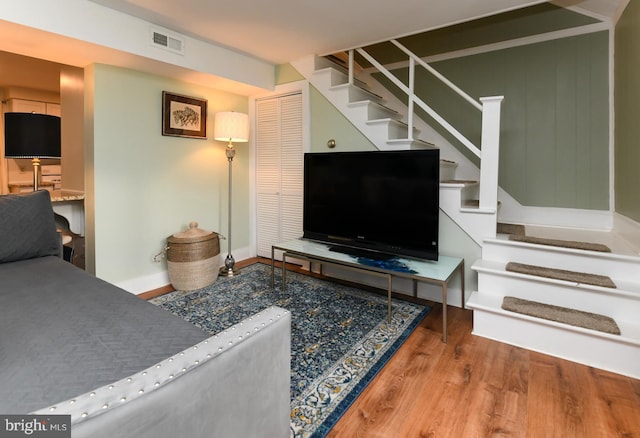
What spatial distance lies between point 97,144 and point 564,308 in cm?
371

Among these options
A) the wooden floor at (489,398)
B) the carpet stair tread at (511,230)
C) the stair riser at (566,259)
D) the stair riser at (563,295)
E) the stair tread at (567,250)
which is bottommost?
the wooden floor at (489,398)

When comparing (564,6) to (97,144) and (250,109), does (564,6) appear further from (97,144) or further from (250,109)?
(97,144)

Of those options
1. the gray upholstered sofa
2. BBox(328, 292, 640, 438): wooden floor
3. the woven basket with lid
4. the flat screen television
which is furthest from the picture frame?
BBox(328, 292, 640, 438): wooden floor

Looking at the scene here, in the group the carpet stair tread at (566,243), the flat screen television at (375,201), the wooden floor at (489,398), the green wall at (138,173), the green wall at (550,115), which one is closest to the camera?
the wooden floor at (489,398)

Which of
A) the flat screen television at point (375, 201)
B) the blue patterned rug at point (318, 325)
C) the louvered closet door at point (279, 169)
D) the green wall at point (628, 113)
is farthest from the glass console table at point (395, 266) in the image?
the green wall at point (628, 113)

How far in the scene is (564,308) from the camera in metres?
2.12

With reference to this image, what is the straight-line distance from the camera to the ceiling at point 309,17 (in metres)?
2.39

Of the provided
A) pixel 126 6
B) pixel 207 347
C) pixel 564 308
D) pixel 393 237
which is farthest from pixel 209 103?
pixel 564 308

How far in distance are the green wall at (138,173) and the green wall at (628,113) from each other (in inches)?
141

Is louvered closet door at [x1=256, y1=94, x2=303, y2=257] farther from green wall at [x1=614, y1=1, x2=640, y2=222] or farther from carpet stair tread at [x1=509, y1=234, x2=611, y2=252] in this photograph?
green wall at [x1=614, y1=1, x2=640, y2=222]

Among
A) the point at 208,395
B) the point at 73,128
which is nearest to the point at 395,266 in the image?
the point at 208,395

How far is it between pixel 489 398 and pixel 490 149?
5.58ft

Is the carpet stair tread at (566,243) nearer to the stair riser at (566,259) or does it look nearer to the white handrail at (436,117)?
the stair riser at (566,259)

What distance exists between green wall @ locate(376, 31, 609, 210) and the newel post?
1.09 meters
